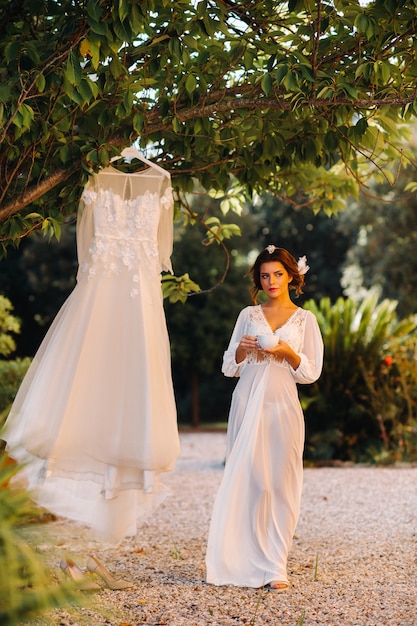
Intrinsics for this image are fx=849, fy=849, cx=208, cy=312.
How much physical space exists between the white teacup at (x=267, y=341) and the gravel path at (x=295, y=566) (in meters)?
1.29

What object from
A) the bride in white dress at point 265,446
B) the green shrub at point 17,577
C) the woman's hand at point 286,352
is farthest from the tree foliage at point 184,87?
the green shrub at point 17,577

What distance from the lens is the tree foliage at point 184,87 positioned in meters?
3.73

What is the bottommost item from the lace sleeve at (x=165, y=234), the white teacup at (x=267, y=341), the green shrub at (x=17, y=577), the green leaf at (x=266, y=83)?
the green shrub at (x=17, y=577)

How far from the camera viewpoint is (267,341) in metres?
4.58

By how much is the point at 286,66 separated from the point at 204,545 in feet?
11.8

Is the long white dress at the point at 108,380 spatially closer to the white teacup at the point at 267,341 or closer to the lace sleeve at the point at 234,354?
the lace sleeve at the point at 234,354

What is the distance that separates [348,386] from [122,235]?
21.9ft

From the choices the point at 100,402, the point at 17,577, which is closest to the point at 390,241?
the point at 100,402

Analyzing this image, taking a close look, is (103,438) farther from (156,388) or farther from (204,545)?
(204,545)

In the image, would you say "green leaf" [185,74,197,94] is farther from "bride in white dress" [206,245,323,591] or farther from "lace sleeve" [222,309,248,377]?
"lace sleeve" [222,309,248,377]

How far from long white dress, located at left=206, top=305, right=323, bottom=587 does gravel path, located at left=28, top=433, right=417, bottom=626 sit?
0.56ft

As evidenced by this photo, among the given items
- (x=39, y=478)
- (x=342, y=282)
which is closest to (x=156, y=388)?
(x=39, y=478)

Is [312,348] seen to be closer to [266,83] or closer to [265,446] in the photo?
[265,446]

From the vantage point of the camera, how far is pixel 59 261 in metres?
18.8
